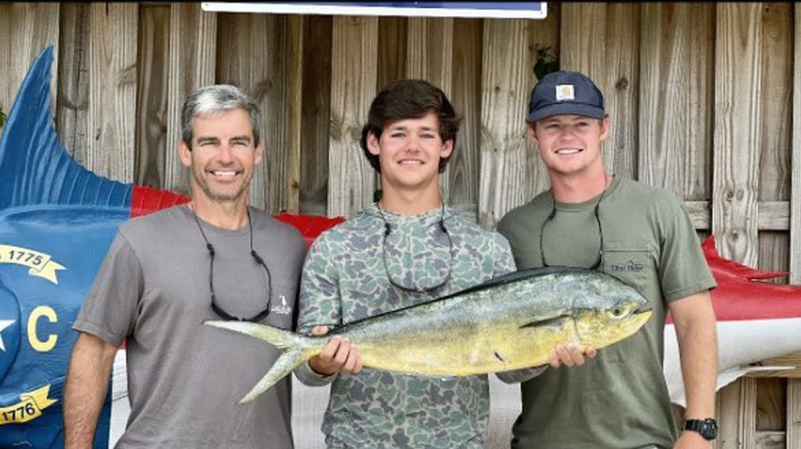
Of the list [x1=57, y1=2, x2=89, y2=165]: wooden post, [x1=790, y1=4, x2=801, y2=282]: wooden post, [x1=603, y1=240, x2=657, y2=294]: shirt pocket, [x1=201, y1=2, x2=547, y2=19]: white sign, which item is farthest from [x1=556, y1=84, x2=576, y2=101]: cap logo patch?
[x1=57, y1=2, x2=89, y2=165]: wooden post

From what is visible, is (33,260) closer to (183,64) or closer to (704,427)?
(183,64)

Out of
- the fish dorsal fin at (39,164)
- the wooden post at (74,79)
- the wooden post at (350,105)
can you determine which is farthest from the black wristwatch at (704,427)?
the wooden post at (74,79)

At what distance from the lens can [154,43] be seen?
161 inches

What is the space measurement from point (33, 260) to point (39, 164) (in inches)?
12.2

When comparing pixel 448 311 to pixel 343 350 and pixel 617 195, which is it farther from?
pixel 617 195

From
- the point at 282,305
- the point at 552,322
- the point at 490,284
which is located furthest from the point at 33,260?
the point at 552,322

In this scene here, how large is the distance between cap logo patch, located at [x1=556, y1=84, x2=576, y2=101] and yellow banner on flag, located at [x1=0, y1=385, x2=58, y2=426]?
1.60 meters

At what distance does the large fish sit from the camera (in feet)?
8.76

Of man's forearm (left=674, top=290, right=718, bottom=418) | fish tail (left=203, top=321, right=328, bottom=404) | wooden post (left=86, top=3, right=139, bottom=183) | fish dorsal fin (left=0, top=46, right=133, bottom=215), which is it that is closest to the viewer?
fish tail (left=203, top=321, right=328, bottom=404)

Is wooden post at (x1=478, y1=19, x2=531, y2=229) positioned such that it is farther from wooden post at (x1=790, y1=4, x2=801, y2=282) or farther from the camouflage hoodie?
the camouflage hoodie

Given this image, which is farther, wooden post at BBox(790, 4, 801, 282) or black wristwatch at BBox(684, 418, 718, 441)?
wooden post at BBox(790, 4, 801, 282)

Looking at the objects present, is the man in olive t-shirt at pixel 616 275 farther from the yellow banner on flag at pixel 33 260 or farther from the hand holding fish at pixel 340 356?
the yellow banner on flag at pixel 33 260

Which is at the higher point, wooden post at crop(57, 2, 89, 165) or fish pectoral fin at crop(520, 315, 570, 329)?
wooden post at crop(57, 2, 89, 165)

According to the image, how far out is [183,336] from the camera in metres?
2.89
